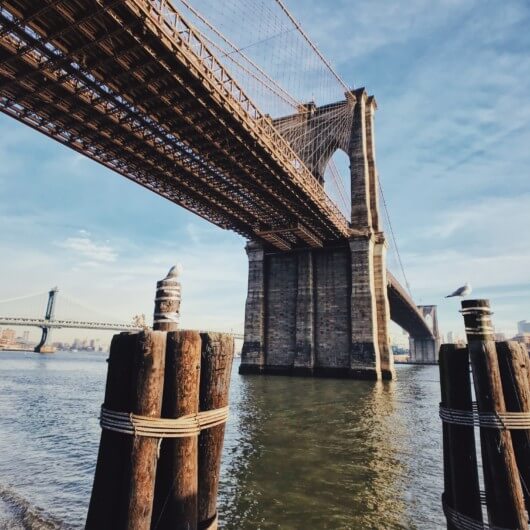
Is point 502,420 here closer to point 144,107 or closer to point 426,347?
point 144,107

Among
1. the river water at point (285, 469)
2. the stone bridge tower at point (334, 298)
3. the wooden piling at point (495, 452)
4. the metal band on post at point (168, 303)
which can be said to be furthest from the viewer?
the stone bridge tower at point (334, 298)

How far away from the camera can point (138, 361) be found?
2.97 meters

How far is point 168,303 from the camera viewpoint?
366 centimetres

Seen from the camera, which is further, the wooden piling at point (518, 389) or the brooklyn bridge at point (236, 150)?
the brooklyn bridge at point (236, 150)

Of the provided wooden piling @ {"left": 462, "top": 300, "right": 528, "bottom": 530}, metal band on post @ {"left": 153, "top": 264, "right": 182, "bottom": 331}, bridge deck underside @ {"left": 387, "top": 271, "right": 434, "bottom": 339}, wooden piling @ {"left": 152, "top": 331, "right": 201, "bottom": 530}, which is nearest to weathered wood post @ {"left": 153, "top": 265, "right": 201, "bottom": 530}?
wooden piling @ {"left": 152, "top": 331, "right": 201, "bottom": 530}

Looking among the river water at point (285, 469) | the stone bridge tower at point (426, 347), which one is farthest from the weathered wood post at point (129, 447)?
the stone bridge tower at point (426, 347)

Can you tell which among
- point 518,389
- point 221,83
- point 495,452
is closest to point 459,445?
point 495,452

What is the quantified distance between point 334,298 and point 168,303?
1270 inches

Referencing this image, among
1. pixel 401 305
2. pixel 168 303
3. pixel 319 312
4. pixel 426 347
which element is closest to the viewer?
pixel 168 303

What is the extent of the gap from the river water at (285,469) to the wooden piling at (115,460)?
2659 mm

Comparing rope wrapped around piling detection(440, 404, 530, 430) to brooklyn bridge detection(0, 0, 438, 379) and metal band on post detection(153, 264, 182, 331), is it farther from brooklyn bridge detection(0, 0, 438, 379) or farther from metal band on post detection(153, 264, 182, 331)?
brooklyn bridge detection(0, 0, 438, 379)

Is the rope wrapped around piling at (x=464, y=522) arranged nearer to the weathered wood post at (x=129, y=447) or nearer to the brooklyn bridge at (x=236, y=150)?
the weathered wood post at (x=129, y=447)

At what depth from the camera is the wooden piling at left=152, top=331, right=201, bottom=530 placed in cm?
295

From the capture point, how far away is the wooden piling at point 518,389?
347cm
